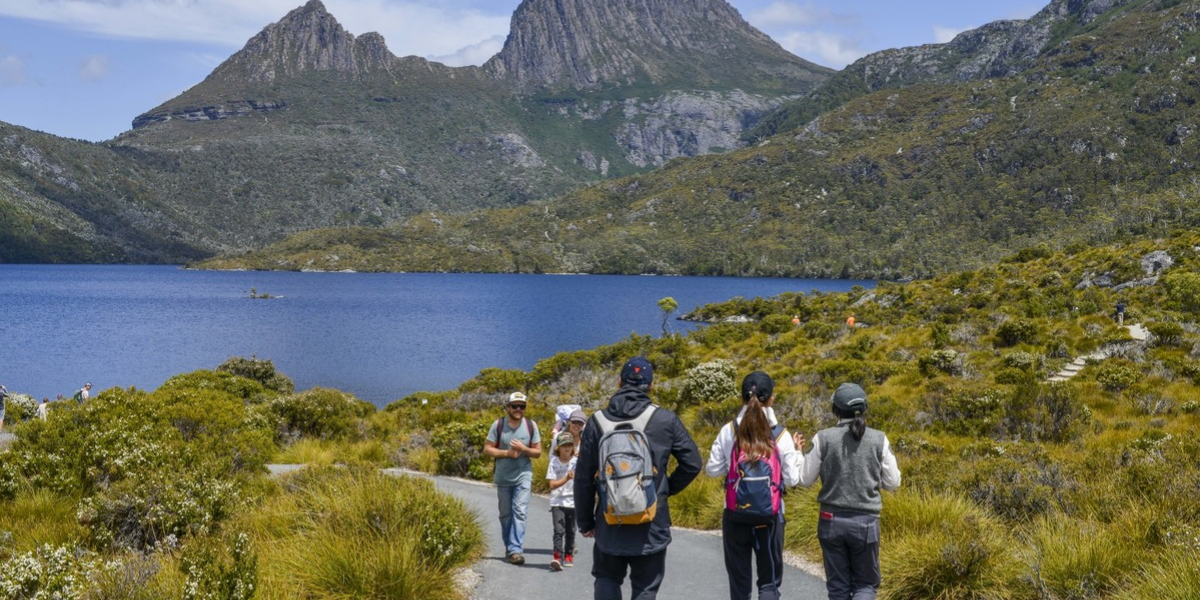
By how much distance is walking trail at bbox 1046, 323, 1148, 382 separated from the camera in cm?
2167

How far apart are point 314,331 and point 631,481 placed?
3072 inches

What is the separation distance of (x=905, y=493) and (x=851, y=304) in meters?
44.1

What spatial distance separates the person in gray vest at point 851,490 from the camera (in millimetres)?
5488

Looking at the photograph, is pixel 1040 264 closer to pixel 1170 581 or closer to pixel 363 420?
pixel 363 420

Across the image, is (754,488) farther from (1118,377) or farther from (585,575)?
(1118,377)

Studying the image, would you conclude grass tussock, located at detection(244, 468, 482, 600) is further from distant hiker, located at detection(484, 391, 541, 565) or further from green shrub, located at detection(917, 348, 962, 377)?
green shrub, located at detection(917, 348, 962, 377)

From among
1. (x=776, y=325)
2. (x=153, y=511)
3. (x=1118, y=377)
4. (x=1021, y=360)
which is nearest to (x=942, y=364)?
(x=1021, y=360)

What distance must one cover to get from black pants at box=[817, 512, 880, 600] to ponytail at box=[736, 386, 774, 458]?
741 mm

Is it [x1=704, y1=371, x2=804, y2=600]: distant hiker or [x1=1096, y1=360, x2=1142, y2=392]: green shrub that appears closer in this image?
[x1=704, y1=371, x2=804, y2=600]: distant hiker

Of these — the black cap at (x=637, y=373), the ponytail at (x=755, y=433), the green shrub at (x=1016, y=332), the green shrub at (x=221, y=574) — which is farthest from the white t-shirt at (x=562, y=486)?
the green shrub at (x=1016, y=332)

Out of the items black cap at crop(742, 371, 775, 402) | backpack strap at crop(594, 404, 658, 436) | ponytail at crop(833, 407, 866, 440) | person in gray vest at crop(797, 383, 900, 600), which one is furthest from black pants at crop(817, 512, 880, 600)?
backpack strap at crop(594, 404, 658, 436)

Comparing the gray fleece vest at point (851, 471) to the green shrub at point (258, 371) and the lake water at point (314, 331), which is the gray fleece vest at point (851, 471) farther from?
the lake water at point (314, 331)

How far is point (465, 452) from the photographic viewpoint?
16.0m

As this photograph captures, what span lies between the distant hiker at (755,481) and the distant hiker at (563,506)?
2.81 meters
